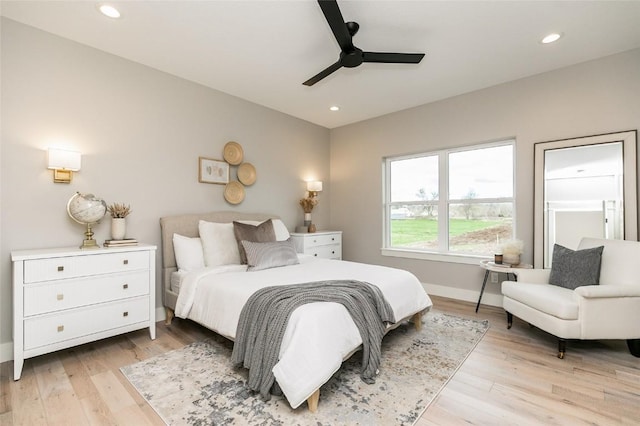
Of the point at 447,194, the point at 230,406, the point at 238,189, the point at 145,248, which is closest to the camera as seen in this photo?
the point at 230,406

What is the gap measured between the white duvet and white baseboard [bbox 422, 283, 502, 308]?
133 centimetres

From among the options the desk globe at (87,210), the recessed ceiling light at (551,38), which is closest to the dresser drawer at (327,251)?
the desk globe at (87,210)

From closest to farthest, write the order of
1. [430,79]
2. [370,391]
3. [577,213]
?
[370,391], [577,213], [430,79]

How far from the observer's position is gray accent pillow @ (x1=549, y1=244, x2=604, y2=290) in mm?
2588

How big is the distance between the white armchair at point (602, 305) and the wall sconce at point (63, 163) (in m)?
4.13

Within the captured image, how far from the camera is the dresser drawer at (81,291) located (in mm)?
2111

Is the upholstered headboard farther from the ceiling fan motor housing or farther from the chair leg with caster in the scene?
the chair leg with caster

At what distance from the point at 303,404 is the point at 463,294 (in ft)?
9.54

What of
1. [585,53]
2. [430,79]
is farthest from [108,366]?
[585,53]

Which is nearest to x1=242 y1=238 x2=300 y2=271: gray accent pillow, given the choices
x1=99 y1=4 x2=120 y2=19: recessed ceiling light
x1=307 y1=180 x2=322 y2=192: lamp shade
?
x1=307 y1=180 x2=322 y2=192: lamp shade

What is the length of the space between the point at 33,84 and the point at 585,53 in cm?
503

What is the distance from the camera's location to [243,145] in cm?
402

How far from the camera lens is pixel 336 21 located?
1987mm

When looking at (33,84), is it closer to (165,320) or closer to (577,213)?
(165,320)
